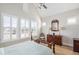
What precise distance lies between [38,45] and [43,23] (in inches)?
17.3

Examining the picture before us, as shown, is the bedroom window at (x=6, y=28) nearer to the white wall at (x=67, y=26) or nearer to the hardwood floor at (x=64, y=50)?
the white wall at (x=67, y=26)

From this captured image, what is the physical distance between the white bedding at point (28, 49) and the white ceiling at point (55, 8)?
61 cm

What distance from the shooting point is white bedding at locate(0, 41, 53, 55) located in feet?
7.57

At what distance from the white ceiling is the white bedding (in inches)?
24.1

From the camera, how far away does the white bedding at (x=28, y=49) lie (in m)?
2.31

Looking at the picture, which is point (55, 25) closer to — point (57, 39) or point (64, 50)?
point (57, 39)

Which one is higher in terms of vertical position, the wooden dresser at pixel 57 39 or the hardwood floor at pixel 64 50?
the wooden dresser at pixel 57 39

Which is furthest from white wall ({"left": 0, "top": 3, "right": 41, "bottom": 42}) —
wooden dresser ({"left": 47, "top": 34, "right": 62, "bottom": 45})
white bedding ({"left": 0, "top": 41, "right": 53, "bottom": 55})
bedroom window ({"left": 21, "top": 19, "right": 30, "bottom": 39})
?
white bedding ({"left": 0, "top": 41, "right": 53, "bottom": 55})

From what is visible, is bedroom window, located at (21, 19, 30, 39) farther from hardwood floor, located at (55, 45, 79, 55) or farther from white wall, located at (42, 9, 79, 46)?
hardwood floor, located at (55, 45, 79, 55)

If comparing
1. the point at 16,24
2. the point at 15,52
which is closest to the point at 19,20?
the point at 16,24

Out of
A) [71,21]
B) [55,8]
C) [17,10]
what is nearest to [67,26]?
[71,21]

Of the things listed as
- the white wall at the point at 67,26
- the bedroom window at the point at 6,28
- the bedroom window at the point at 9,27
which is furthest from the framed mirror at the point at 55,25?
the bedroom window at the point at 6,28

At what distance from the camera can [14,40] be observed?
7.54 feet

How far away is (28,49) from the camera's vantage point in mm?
2324
